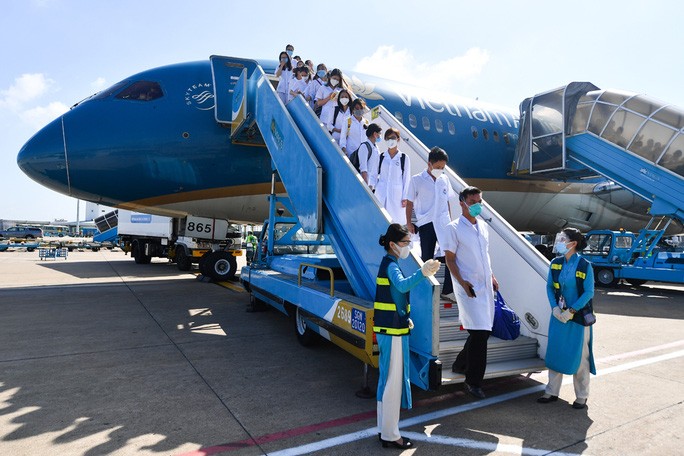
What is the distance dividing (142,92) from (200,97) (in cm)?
112

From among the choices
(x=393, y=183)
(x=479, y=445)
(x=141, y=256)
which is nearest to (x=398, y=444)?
(x=479, y=445)

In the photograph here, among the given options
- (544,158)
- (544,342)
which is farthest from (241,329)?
(544,158)

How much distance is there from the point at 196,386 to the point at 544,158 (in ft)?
36.7

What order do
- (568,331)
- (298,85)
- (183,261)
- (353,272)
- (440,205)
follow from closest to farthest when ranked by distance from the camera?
(568,331)
(440,205)
(353,272)
(298,85)
(183,261)

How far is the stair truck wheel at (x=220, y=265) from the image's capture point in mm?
11516

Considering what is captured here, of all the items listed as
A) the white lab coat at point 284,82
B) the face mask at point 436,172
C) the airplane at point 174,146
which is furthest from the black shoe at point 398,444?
the airplane at point 174,146

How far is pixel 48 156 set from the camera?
313 inches

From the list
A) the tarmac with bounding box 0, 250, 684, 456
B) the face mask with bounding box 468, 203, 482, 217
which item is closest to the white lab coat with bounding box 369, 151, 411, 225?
the face mask with bounding box 468, 203, 482, 217

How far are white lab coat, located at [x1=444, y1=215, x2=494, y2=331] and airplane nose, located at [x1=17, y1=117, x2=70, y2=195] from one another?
24.3 ft

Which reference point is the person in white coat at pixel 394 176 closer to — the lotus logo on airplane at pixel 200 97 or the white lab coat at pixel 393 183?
the white lab coat at pixel 393 183

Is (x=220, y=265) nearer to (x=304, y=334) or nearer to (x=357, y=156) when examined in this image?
(x=304, y=334)

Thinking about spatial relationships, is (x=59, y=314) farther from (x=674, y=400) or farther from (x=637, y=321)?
(x=637, y=321)

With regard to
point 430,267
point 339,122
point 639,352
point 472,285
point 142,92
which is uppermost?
point 142,92

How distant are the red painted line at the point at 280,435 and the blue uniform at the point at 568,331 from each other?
66.3 inches
